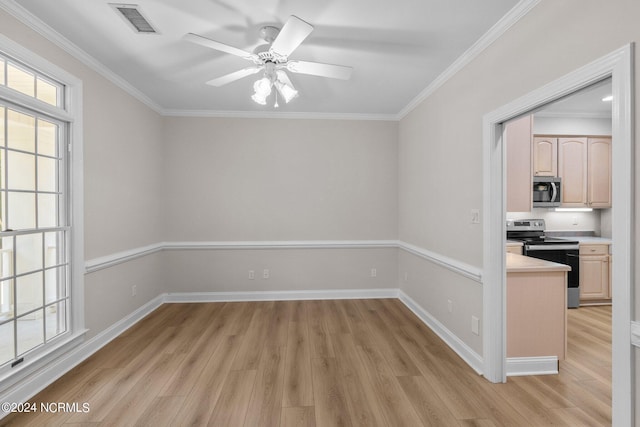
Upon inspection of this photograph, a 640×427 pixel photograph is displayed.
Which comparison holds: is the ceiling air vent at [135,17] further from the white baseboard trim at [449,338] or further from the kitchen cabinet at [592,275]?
the kitchen cabinet at [592,275]

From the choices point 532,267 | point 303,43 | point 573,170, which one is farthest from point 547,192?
point 303,43

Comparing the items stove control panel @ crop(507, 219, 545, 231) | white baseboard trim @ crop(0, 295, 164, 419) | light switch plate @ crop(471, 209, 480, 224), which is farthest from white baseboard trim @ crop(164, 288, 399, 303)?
light switch plate @ crop(471, 209, 480, 224)

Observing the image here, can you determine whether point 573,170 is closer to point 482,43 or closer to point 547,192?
point 547,192

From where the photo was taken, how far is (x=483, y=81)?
2.41 m

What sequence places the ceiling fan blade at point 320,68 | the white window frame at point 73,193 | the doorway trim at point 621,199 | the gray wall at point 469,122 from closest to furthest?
the doorway trim at point 621,199 < the gray wall at point 469,122 < the ceiling fan blade at point 320,68 < the white window frame at point 73,193

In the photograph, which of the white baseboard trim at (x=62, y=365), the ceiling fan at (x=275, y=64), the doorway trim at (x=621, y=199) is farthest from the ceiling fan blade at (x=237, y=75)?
the white baseboard trim at (x=62, y=365)

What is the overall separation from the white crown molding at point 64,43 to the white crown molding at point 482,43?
3299mm

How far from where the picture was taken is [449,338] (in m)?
2.95

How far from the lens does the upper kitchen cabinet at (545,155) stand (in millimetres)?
4219

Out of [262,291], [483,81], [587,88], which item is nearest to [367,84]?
[483,81]

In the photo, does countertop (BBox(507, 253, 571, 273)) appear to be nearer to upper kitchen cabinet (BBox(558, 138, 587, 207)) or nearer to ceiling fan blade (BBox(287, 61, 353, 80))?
ceiling fan blade (BBox(287, 61, 353, 80))

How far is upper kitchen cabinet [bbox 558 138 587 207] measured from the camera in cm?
422

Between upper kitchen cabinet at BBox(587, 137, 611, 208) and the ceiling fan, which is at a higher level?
the ceiling fan

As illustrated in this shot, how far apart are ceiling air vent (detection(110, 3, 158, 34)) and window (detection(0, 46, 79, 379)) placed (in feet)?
2.65
